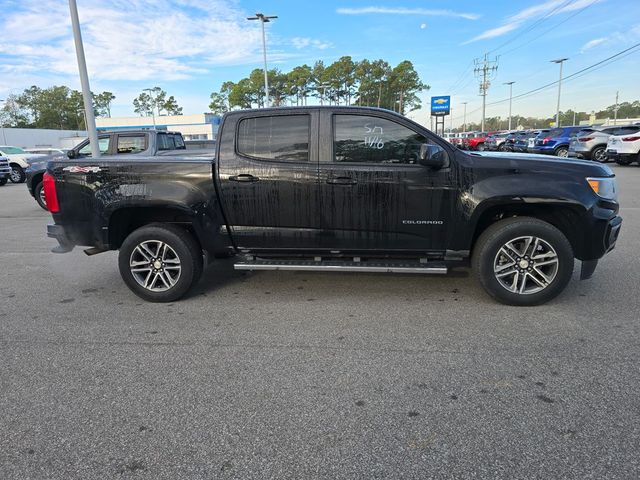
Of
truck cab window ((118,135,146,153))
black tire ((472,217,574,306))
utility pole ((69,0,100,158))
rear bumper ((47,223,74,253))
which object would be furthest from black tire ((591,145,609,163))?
rear bumper ((47,223,74,253))

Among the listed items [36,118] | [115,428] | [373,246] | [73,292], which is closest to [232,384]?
[115,428]

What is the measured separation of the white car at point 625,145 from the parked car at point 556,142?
3117mm

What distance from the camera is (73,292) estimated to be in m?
5.10

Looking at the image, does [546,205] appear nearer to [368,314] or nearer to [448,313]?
[448,313]

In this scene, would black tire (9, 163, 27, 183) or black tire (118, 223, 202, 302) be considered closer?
black tire (118, 223, 202, 302)

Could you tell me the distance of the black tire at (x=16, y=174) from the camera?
20969mm

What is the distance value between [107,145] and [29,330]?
8.54 metres

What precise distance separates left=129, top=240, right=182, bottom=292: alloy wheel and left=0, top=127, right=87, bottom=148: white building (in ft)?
196

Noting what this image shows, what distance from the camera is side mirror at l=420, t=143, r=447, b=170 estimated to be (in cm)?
405

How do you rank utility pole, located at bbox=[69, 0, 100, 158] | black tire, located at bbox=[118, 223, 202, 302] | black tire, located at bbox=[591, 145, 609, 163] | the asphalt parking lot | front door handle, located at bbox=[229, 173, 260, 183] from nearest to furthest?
the asphalt parking lot, front door handle, located at bbox=[229, 173, 260, 183], black tire, located at bbox=[118, 223, 202, 302], utility pole, located at bbox=[69, 0, 100, 158], black tire, located at bbox=[591, 145, 609, 163]

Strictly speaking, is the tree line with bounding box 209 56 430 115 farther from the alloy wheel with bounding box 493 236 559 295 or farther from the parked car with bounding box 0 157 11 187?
the alloy wheel with bounding box 493 236 559 295

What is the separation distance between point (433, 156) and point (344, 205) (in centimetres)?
94

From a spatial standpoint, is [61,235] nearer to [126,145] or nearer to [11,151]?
[126,145]

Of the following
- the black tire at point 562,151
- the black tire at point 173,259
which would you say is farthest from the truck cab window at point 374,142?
the black tire at point 562,151
